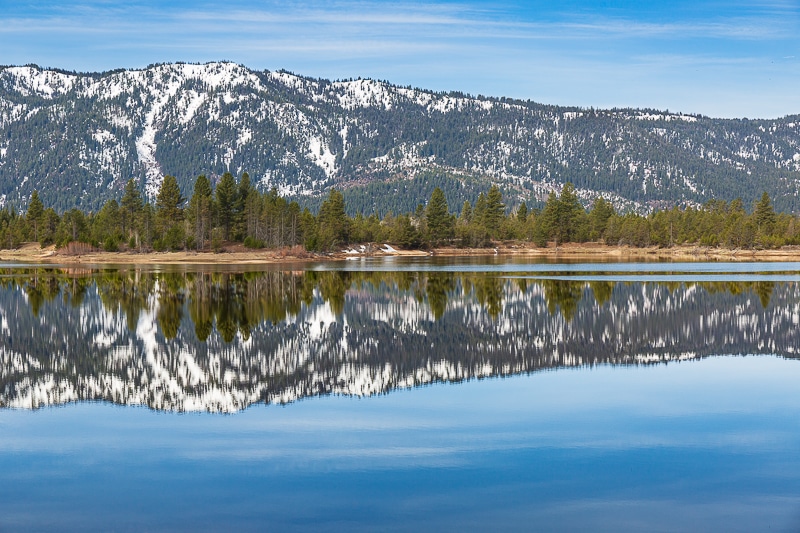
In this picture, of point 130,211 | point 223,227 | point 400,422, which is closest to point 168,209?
point 223,227

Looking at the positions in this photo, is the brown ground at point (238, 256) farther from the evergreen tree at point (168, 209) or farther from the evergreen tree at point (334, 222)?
the evergreen tree at point (168, 209)

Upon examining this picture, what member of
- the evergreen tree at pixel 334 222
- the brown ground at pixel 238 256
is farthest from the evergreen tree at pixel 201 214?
the evergreen tree at pixel 334 222

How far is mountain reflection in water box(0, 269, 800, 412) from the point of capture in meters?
27.3

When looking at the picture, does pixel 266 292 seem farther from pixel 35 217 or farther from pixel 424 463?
pixel 35 217

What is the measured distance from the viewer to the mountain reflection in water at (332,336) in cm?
2730

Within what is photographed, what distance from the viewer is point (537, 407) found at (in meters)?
23.8

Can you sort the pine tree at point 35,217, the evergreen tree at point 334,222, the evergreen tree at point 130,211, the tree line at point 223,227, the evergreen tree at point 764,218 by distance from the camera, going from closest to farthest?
the tree line at point 223,227, the evergreen tree at point 130,211, the evergreen tree at point 334,222, the pine tree at point 35,217, the evergreen tree at point 764,218

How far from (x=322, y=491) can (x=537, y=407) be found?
8.98 meters

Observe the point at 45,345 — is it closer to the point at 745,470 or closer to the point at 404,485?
the point at 404,485

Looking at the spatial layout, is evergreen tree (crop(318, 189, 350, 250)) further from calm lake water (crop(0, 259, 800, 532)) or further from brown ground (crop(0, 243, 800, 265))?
calm lake water (crop(0, 259, 800, 532))

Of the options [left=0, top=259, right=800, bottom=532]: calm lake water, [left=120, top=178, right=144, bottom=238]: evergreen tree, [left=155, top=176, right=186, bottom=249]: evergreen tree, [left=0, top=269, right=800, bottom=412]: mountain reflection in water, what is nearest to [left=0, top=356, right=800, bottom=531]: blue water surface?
[left=0, top=259, right=800, bottom=532]: calm lake water

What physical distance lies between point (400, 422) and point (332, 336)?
1654 cm

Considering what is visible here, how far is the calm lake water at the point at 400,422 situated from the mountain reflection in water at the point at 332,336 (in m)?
0.19

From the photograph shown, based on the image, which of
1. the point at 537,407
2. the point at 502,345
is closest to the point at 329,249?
the point at 502,345
